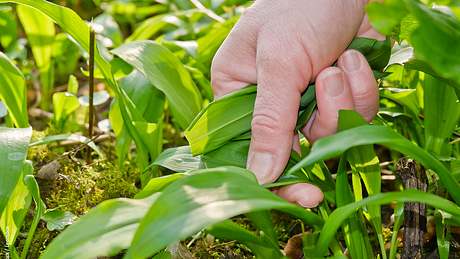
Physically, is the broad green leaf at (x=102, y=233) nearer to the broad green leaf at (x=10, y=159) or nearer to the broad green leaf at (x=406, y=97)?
the broad green leaf at (x=10, y=159)

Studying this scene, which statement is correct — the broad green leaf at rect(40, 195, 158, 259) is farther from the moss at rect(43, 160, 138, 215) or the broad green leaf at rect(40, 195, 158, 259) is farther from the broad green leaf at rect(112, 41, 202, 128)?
the broad green leaf at rect(112, 41, 202, 128)

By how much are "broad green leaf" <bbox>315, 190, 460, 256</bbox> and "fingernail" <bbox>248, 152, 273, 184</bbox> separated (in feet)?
0.52

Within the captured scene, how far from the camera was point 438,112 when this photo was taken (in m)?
1.40

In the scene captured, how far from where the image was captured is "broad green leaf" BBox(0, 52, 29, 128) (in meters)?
1.57

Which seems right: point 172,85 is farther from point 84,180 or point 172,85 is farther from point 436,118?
point 436,118

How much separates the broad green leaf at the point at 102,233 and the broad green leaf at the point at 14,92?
30.8 inches

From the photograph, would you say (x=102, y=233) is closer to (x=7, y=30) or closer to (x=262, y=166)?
(x=262, y=166)

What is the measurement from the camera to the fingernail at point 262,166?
112 cm

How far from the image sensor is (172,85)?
1604 mm

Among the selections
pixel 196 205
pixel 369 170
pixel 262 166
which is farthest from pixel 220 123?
pixel 196 205

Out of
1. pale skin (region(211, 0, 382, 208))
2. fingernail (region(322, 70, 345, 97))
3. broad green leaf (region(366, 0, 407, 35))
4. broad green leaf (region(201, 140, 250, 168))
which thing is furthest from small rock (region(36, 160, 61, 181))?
broad green leaf (region(366, 0, 407, 35))

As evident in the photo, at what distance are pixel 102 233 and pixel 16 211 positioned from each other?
1.45 ft

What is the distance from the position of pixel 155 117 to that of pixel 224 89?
476 mm

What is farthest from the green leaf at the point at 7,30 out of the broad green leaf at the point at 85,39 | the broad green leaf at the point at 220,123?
the broad green leaf at the point at 220,123
